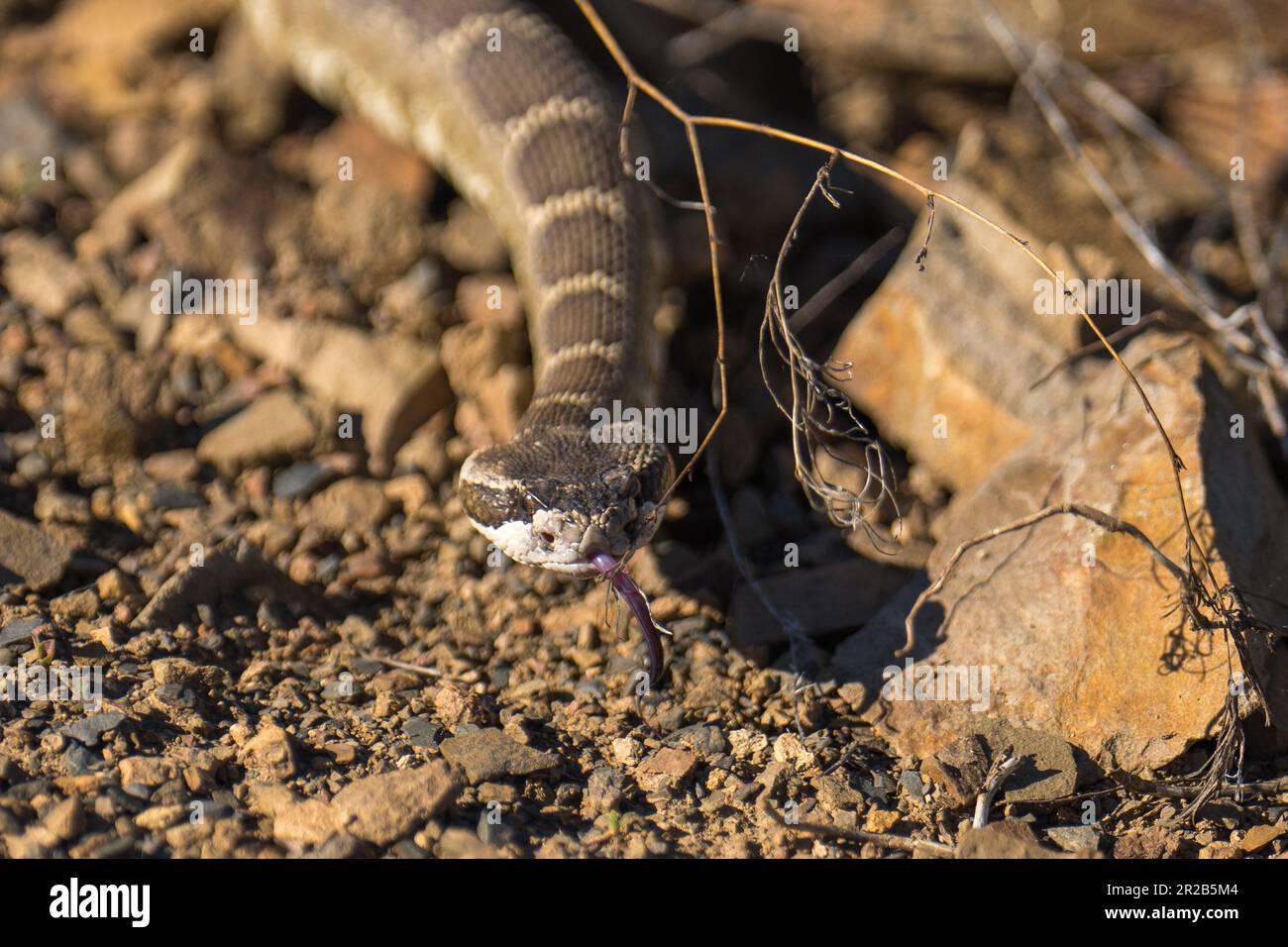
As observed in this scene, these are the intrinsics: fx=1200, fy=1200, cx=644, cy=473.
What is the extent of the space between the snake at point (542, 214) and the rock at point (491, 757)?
2.18 ft

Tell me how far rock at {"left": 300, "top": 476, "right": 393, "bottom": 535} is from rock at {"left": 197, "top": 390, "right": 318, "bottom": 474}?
14.3 inches

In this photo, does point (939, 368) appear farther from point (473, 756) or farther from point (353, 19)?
point (353, 19)

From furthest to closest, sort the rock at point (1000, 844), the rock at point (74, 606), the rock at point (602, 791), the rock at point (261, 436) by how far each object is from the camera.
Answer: the rock at point (261, 436) < the rock at point (74, 606) < the rock at point (602, 791) < the rock at point (1000, 844)

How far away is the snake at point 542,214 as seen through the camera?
4922mm

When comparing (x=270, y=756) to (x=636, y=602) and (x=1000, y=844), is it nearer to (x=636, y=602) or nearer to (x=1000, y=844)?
(x=636, y=602)

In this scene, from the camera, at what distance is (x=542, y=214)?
660 cm

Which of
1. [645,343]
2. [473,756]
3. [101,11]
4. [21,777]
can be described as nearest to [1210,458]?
[645,343]

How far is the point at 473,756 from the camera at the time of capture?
4336 mm

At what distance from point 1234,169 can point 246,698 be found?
6961mm

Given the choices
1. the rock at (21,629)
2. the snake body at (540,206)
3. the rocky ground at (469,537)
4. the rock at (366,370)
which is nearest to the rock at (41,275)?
the rocky ground at (469,537)

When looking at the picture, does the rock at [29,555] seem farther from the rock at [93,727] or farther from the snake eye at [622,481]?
the snake eye at [622,481]

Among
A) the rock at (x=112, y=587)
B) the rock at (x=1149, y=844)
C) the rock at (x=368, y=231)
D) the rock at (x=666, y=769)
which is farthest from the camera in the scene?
the rock at (x=368, y=231)

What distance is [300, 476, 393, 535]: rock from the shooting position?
5.76 meters

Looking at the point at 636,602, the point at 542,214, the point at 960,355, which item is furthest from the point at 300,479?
the point at 960,355
